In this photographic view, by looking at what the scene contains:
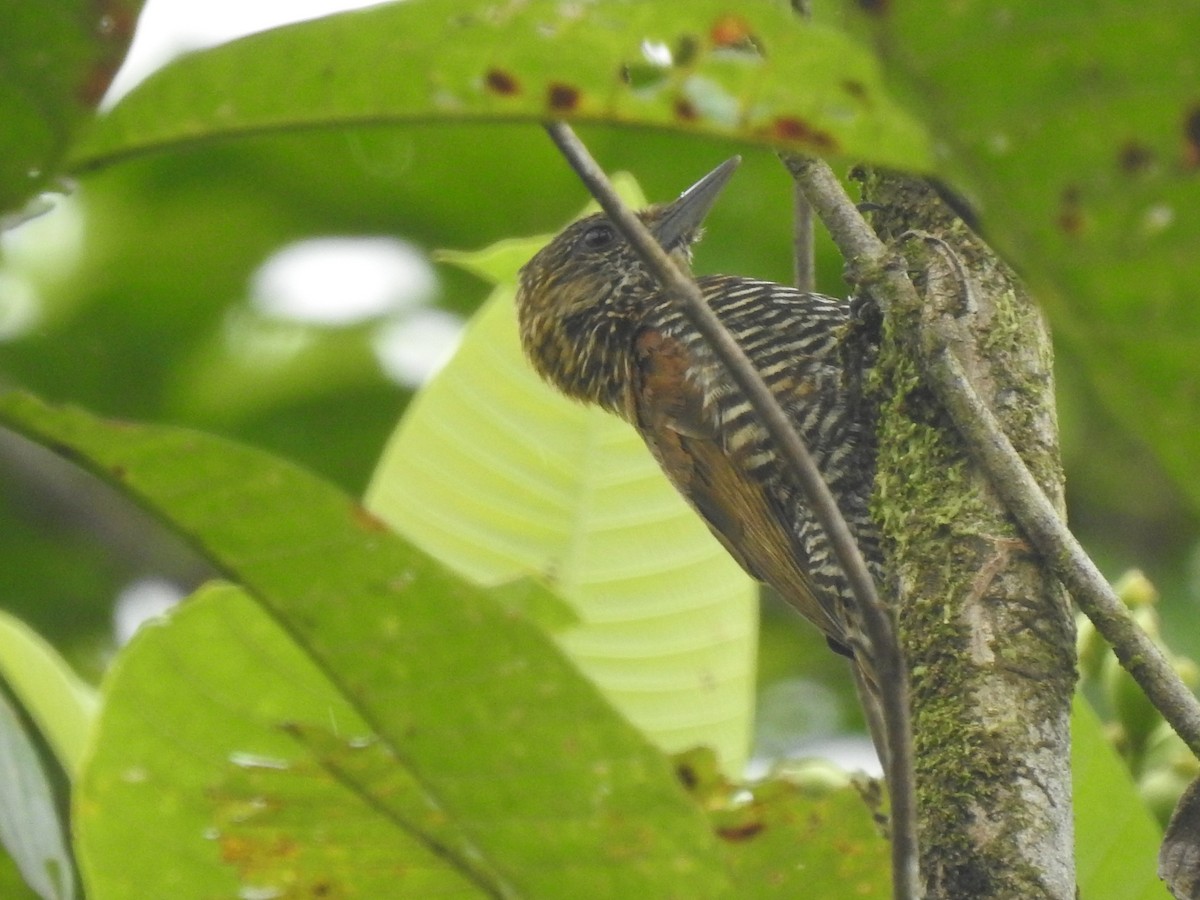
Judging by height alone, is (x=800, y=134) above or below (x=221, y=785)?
above

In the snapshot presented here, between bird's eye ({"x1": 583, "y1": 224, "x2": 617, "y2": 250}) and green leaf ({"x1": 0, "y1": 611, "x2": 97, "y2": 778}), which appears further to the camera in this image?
bird's eye ({"x1": 583, "y1": 224, "x2": 617, "y2": 250})

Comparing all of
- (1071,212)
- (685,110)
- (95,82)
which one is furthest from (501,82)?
(1071,212)

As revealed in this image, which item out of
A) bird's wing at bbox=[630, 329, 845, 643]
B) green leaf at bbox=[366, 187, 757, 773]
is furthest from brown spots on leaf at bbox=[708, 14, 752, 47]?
bird's wing at bbox=[630, 329, 845, 643]

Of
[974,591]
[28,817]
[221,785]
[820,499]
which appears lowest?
[221,785]

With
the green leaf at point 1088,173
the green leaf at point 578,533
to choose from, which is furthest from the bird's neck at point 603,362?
the green leaf at point 1088,173

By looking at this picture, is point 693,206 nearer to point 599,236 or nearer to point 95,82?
point 599,236

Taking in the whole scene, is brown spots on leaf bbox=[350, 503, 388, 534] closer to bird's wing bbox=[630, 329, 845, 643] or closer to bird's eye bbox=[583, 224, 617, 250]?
bird's wing bbox=[630, 329, 845, 643]

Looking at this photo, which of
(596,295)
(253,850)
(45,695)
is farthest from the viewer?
(596,295)
